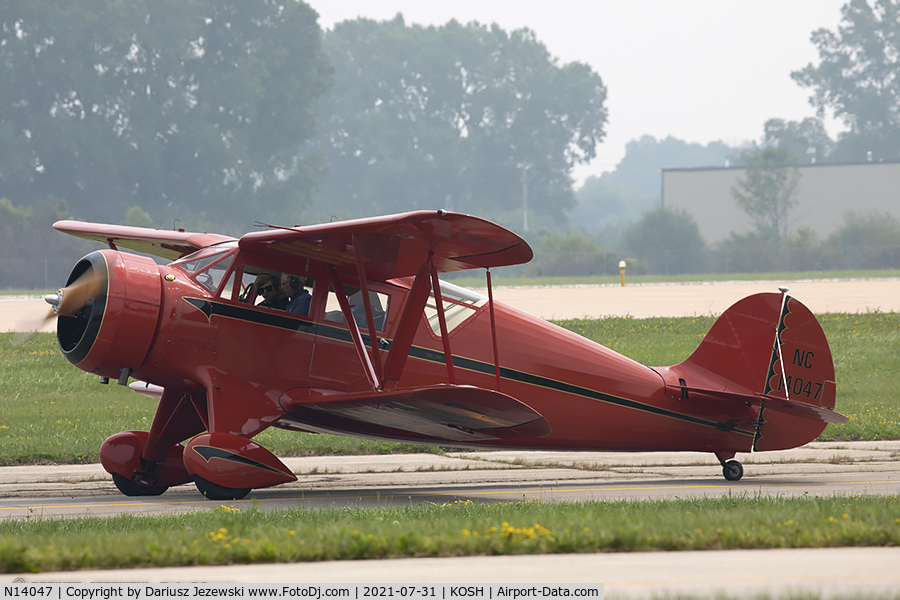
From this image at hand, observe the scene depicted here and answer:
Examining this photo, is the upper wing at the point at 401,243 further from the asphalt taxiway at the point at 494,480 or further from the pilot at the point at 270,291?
the asphalt taxiway at the point at 494,480

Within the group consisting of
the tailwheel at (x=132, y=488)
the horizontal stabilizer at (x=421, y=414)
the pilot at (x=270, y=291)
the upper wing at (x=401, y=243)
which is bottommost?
the tailwheel at (x=132, y=488)

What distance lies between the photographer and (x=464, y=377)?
34.3 ft

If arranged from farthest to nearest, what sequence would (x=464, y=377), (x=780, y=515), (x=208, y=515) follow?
1. (x=464, y=377)
2. (x=208, y=515)
3. (x=780, y=515)

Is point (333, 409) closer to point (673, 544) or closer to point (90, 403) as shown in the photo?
point (673, 544)

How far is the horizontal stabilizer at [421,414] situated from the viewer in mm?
8656

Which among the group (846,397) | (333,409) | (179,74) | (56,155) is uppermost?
(179,74)

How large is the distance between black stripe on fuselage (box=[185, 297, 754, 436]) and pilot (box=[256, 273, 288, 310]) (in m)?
0.11

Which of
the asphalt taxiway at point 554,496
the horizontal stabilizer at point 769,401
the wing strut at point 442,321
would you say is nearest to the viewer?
the asphalt taxiway at point 554,496

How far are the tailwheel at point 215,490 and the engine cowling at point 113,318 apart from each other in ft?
4.07

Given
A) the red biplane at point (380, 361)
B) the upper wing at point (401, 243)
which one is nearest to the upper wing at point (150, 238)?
the red biplane at point (380, 361)

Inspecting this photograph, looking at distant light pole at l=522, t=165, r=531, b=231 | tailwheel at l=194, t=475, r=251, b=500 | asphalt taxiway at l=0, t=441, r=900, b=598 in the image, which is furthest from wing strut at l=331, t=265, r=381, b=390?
distant light pole at l=522, t=165, r=531, b=231

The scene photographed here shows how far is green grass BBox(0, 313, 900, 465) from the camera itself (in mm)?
13875

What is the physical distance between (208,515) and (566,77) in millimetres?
112393

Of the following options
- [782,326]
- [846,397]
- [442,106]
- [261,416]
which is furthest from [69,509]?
[442,106]
